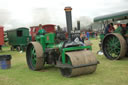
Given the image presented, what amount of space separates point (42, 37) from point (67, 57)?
1.64m

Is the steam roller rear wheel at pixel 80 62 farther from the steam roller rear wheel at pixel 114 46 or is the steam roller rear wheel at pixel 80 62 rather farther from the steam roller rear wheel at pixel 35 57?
the steam roller rear wheel at pixel 114 46

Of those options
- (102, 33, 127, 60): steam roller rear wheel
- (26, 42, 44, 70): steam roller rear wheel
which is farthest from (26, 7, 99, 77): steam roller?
(102, 33, 127, 60): steam roller rear wheel

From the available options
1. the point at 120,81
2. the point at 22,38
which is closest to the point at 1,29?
the point at 22,38

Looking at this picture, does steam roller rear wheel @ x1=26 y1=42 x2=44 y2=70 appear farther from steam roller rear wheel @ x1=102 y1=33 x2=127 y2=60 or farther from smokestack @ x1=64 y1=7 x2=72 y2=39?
steam roller rear wheel @ x1=102 y1=33 x2=127 y2=60

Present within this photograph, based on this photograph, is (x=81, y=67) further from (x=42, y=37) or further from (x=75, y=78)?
(x=42, y=37)

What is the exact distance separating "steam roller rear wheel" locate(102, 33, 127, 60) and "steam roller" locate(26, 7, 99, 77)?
7.81ft

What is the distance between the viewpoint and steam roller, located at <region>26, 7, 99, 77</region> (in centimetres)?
488

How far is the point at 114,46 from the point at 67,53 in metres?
3.56

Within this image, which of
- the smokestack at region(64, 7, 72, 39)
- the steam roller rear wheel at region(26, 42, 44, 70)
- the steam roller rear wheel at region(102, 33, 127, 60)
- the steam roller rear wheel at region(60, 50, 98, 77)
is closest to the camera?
the steam roller rear wheel at region(60, 50, 98, 77)

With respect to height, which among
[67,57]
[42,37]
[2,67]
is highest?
[42,37]

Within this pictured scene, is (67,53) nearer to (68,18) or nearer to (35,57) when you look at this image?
(68,18)

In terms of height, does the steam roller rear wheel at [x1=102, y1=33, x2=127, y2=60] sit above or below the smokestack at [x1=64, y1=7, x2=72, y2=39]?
below

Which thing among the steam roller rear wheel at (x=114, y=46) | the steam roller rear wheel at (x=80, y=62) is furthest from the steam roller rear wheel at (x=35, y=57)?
the steam roller rear wheel at (x=114, y=46)

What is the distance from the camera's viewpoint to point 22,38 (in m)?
15.9
